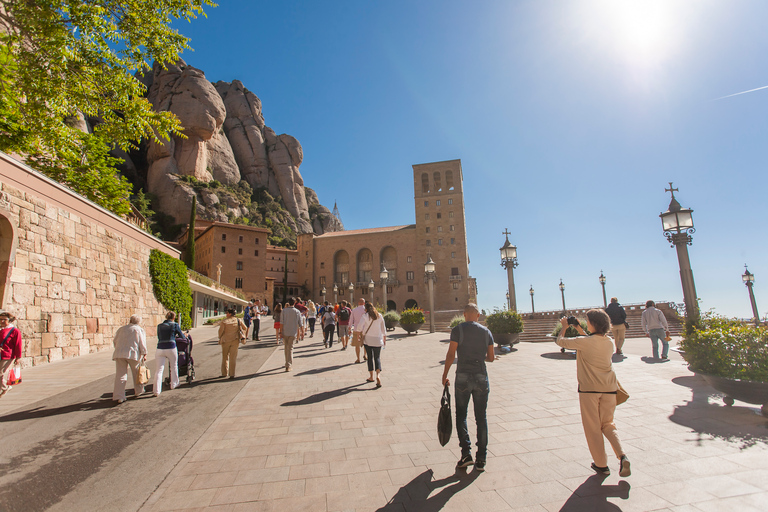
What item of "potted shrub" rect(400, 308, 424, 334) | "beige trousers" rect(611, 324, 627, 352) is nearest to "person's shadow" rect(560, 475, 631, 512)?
"beige trousers" rect(611, 324, 627, 352)

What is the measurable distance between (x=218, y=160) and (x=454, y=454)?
71653mm

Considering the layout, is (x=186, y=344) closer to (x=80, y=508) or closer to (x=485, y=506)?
(x=80, y=508)

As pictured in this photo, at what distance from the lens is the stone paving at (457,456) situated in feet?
8.77

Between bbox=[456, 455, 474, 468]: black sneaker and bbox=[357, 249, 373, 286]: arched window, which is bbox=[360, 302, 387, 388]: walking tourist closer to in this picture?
bbox=[456, 455, 474, 468]: black sneaker

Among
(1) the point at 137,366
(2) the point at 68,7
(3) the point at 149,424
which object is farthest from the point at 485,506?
(2) the point at 68,7

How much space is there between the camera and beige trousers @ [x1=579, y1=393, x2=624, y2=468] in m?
3.04

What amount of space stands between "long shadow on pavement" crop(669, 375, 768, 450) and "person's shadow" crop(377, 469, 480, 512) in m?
2.72

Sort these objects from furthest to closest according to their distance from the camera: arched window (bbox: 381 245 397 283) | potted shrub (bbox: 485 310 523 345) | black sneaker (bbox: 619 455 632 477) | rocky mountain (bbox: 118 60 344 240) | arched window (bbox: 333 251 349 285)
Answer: arched window (bbox: 333 251 349 285) → arched window (bbox: 381 245 397 283) → rocky mountain (bbox: 118 60 344 240) → potted shrub (bbox: 485 310 523 345) → black sneaker (bbox: 619 455 632 477)

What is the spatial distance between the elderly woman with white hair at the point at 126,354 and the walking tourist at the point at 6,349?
5.21 feet

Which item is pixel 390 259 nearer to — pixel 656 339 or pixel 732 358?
pixel 656 339

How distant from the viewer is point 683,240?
21.6 feet

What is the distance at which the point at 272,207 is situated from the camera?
7200cm

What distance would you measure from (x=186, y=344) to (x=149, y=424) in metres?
2.61

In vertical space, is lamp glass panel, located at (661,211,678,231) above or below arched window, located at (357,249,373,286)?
below
